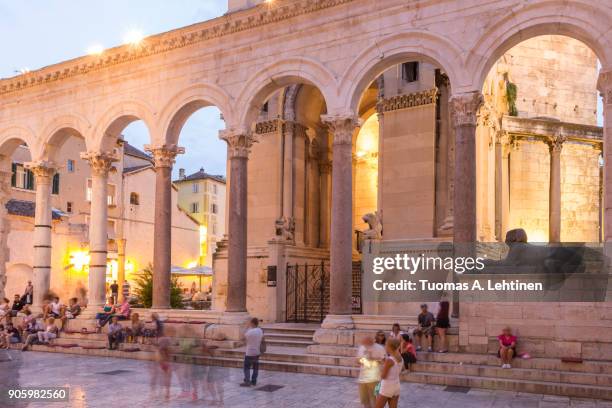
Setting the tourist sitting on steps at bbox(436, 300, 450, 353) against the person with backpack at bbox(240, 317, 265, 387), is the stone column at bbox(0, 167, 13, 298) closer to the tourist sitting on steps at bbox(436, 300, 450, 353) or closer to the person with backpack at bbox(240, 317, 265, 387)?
the person with backpack at bbox(240, 317, 265, 387)

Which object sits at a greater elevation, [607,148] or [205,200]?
[205,200]

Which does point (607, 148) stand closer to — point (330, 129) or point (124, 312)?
point (330, 129)

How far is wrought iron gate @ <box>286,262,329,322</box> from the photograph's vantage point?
20.2 metres

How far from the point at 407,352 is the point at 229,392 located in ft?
12.6

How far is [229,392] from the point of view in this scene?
1223cm

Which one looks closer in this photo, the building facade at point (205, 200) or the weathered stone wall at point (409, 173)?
the weathered stone wall at point (409, 173)

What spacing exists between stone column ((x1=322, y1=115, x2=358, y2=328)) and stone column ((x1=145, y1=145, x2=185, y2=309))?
5.40 meters

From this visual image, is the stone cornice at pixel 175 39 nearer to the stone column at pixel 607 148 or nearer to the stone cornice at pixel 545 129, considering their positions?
the stone column at pixel 607 148

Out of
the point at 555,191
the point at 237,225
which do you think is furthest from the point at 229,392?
the point at 555,191

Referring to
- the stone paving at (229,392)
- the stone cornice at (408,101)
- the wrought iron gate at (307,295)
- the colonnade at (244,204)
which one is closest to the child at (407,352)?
the stone paving at (229,392)

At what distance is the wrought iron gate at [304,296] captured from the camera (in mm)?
20250

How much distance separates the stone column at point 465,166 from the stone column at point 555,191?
8145 mm

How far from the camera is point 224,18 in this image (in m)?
18.3

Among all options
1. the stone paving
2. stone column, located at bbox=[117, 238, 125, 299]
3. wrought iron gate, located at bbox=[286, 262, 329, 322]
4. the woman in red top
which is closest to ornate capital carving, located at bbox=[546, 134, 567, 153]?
wrought iron gate, located at bbox=[286, 262, 329, 322]
